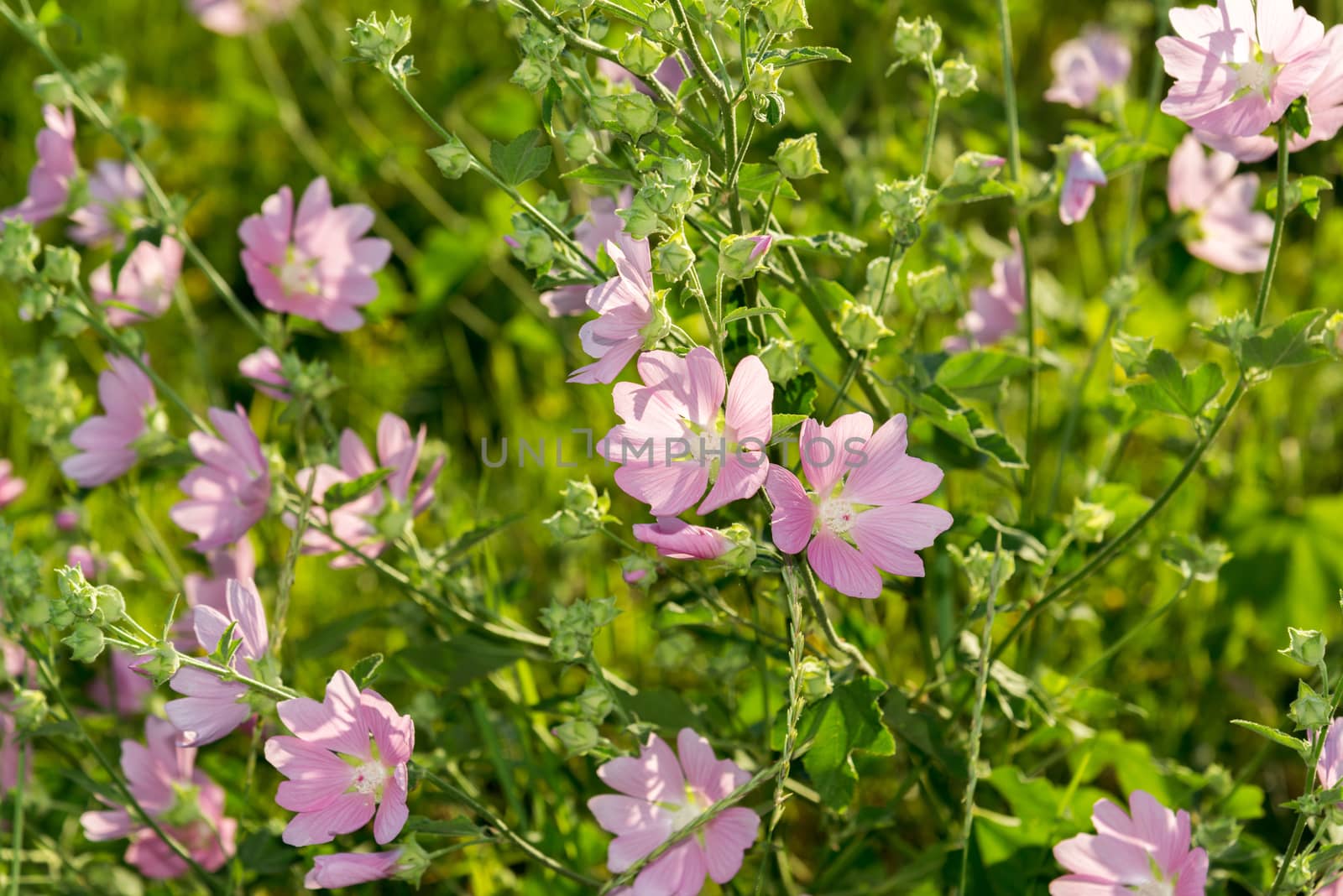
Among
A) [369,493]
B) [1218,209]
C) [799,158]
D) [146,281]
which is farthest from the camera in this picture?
[1218,209]

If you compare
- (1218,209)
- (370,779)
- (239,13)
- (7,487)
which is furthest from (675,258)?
(239,13)

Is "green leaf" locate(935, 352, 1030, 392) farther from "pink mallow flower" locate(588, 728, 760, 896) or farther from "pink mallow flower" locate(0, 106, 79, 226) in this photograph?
"pink mallow flower" locate(0, 106, 79, 226)

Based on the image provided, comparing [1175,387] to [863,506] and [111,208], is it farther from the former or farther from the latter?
[111,208]

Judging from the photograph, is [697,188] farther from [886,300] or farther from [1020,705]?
[1020,705]

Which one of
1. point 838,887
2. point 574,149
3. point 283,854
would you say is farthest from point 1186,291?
point 283,854

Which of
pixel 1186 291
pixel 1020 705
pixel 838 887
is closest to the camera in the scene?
pixel 1020 705

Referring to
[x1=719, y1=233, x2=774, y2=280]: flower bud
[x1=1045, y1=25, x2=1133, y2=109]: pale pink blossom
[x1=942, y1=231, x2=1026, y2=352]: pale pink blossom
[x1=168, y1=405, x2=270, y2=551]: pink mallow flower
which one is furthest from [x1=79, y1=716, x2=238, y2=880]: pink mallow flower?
[x1=1045, y1=25, x2=1133, y2=109]: pale pink blossom

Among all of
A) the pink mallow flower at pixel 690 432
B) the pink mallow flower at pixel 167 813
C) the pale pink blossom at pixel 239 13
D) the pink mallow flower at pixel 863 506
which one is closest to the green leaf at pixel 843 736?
the pink mallow flower at pixel 863 506

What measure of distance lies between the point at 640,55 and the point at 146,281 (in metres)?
0.91

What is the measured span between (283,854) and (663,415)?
75 cm

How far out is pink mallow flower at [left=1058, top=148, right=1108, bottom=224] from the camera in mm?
1335

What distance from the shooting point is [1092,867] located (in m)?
1.17

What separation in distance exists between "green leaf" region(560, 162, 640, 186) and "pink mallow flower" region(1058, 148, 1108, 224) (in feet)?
1.63

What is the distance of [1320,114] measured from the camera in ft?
3.86
